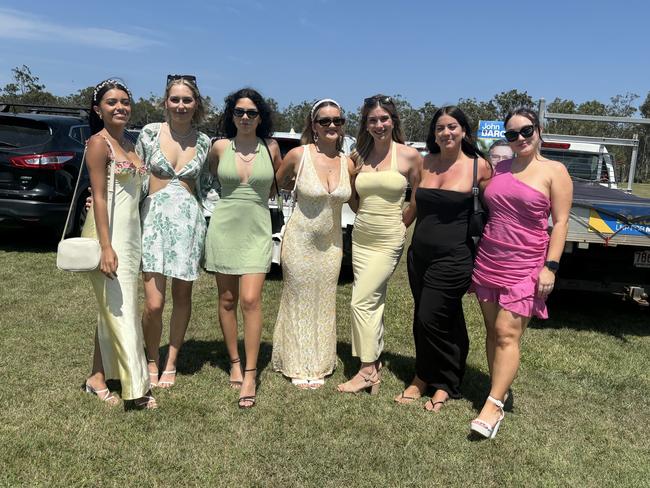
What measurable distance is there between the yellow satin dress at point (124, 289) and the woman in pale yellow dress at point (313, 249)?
103 cm

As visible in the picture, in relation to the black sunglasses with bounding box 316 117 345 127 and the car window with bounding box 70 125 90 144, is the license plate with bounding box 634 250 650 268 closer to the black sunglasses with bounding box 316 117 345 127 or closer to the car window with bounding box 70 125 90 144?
the black sunglasses with bounding box 316 117 345 127

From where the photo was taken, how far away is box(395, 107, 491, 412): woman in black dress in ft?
11.6

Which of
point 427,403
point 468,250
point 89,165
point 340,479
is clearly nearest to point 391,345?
point 427,403

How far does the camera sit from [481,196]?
351 cm

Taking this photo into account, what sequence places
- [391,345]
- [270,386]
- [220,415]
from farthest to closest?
[391,345] < [270,386] < [220,415]

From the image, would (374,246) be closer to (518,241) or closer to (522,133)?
(518,241)

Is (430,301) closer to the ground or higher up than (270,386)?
higher up

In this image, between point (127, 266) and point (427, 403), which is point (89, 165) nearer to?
point (127, 266)

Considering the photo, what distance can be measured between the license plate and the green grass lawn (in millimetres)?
763

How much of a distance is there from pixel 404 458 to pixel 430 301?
1.02 meters

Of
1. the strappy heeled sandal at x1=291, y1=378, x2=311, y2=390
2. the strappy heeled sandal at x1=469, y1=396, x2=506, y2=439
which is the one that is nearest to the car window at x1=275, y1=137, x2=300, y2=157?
the strappy heeled sandal at x1=291, y1=378, x2=311, y2=390

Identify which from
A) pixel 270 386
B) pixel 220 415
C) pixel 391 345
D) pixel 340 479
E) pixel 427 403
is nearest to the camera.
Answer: pixel 340 479

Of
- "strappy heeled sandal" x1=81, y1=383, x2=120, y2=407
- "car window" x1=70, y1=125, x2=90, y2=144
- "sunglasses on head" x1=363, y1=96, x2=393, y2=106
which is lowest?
"strappy heeled sandal" x1=81, y1=383, x2=120, y2=407

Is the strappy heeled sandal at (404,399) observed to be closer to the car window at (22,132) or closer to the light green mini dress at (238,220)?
the light green mini dress at (238,220)
